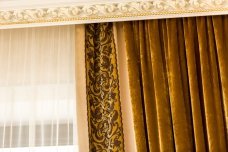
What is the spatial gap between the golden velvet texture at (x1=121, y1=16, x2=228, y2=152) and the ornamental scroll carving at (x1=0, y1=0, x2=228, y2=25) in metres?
0.09

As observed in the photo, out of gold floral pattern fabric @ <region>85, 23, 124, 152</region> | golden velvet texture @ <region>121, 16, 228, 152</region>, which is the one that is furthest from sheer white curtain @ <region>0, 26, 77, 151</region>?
golden velvet texture @ <region>121, 16, 228, 152</region>

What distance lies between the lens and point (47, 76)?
8.52 ft

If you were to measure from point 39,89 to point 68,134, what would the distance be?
16.1 inches

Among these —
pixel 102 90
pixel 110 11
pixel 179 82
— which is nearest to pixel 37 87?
pixel 102 90

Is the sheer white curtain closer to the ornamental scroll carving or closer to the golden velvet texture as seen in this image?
the ornamental scroll carving

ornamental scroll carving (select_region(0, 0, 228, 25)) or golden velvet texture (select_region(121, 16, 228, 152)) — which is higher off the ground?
ornamental scroll carving (select_region(0, 0, 228, 25))

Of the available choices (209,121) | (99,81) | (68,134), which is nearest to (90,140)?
(68,134)

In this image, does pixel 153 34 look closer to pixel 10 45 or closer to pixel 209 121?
pixel 209 121

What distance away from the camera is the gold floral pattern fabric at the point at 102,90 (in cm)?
239

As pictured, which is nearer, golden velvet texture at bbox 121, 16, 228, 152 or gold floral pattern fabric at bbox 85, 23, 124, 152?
golden velvet texture at bbox 121, 16, 228, 152

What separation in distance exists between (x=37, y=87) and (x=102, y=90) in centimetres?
50

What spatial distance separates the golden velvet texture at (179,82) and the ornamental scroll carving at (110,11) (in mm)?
93

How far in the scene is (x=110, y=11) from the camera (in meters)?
2.52

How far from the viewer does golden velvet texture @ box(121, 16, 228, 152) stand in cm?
229
